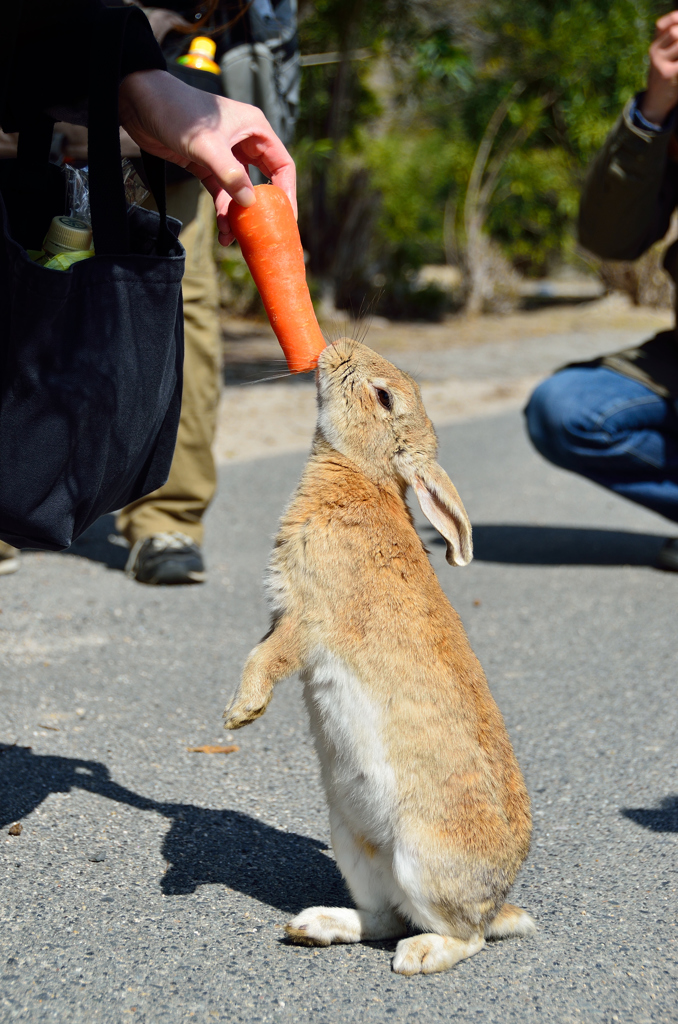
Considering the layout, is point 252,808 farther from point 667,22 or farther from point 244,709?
point 667,22

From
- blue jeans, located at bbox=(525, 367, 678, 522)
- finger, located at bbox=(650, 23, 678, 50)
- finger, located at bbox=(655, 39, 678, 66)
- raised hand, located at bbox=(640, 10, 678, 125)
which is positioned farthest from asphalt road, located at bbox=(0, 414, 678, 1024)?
finger, located at bbox=(650, 23, 678, 50)

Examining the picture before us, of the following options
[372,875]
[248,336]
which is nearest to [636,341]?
[248,336]

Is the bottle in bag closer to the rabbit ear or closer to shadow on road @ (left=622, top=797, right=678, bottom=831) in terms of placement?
the rabbit ear

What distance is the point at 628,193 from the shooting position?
445 centimetres

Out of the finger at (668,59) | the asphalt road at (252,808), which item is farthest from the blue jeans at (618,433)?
the finger at (668,59)

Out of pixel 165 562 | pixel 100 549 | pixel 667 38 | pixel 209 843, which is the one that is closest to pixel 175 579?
pixel 165 562

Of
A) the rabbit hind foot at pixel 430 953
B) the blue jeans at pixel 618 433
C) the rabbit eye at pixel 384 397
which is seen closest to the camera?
the rabbit hind foot at pixel 430 953

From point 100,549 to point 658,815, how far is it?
119 inches

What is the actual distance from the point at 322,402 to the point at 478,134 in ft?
53.4

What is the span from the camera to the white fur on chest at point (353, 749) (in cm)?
199

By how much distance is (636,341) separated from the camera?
12.3 meters

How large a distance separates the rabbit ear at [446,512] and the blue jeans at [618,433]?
2552 mm

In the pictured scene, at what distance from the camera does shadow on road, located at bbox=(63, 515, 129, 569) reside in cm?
469

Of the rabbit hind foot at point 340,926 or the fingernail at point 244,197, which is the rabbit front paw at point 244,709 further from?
the fingernail at point 244,197
